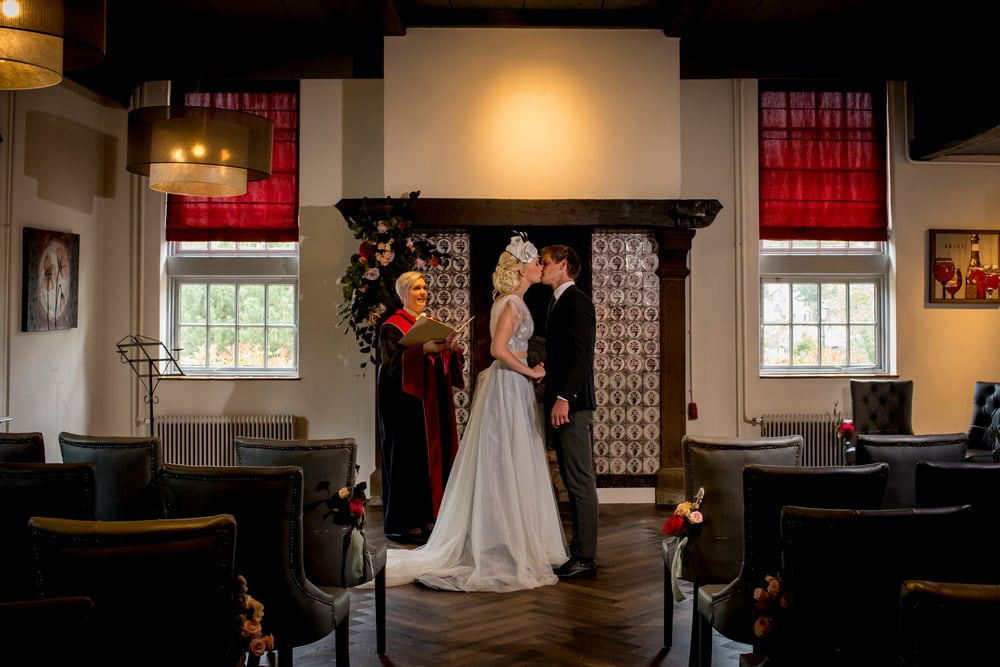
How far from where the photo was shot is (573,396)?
176 inches

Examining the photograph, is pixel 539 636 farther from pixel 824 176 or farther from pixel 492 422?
pixel 824 176

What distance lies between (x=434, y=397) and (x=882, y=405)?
364cm

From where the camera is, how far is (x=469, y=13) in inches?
263

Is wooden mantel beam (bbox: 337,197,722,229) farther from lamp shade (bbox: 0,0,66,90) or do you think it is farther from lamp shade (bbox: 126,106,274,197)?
lamp shade (bbox: 0,0,66,90)

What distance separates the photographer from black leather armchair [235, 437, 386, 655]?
9.88ft

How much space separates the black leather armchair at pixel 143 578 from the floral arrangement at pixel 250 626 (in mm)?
120

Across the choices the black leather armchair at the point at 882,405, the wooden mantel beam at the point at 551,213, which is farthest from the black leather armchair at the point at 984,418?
the wooden mantel beam at the point at 551,213

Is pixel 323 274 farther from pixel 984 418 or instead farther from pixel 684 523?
pixel 984 418

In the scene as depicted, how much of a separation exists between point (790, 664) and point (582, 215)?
4661 millimetres

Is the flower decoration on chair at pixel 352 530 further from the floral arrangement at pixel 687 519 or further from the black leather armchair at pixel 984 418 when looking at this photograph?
the black leather armchair at pixel 984 418

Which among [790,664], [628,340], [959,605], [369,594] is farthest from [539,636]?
[628,340]

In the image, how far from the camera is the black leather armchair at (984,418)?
6.37 m

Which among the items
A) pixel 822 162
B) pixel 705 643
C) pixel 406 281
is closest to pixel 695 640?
pixel 705 643

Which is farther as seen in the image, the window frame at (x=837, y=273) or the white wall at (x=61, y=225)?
the window frame at (x=837, y=273)
